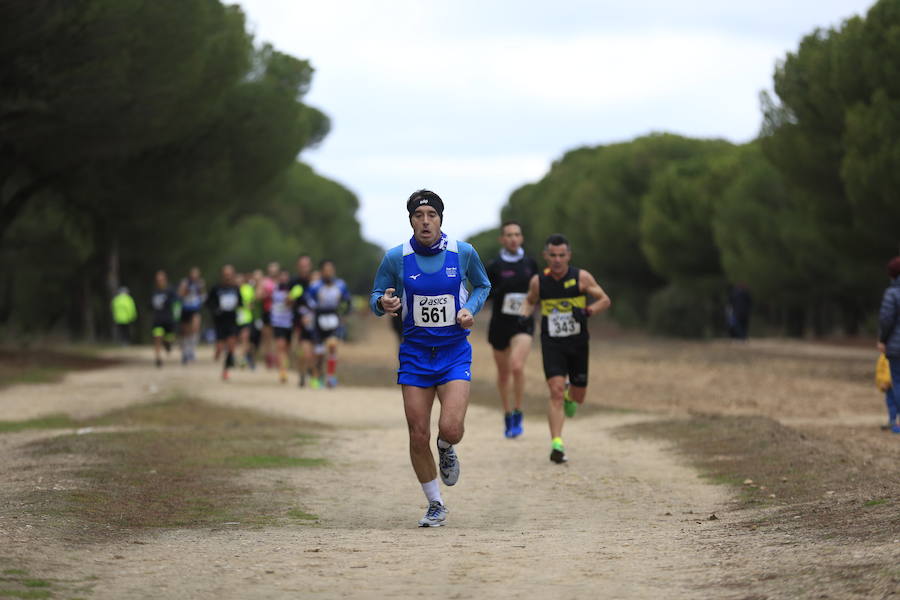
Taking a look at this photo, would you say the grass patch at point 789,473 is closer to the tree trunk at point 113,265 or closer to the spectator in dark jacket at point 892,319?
the spectator in dark jacket at point 892,319

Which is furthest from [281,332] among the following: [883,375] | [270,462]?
[270,462]

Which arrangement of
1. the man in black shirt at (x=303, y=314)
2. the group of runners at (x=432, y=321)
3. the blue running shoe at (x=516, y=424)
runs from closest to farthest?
the group of runners at (x=432, y=321)
the blue running shoe at (x=516, y=424)
the man in black shirt at (x=303, y=314)

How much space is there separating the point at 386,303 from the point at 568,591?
9.97 ft

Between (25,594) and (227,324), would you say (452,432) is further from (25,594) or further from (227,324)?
(227,324)

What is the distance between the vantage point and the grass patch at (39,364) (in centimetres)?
2960

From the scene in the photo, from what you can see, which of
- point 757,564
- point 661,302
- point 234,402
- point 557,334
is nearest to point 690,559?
point 757,564

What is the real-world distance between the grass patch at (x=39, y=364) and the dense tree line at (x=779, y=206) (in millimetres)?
19085

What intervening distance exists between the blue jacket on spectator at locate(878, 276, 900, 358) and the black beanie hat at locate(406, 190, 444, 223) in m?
7.65

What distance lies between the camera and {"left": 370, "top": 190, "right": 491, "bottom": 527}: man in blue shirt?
1002cm

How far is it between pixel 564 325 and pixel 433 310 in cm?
442

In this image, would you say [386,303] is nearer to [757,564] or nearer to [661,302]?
[757,564]

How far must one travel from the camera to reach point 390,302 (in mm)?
9688

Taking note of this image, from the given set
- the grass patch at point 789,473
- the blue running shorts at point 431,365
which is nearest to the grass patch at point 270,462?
the grass patch at point 789,473

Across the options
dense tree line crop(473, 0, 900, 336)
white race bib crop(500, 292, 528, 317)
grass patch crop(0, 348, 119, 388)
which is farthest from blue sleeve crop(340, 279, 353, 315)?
dense tree line crop(473, 0, 900, 336)
